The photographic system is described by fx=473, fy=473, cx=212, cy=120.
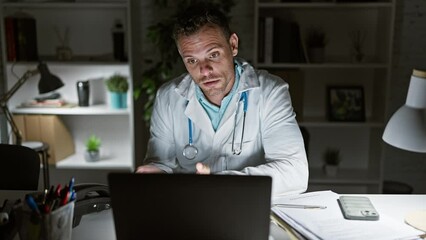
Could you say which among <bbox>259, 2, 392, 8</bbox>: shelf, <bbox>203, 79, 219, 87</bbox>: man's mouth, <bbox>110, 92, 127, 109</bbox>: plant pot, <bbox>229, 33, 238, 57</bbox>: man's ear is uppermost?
<bbox>259, 2, 392, 8</bbox>: shelf

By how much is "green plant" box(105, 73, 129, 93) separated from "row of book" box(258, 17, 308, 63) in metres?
0.97

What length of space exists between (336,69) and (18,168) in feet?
7.75

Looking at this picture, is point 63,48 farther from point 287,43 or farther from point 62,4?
point 287,43

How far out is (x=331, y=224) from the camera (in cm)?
137

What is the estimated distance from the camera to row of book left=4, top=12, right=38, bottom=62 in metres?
3.29

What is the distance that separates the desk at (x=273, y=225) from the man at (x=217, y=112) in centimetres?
30

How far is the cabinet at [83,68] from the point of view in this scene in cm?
335

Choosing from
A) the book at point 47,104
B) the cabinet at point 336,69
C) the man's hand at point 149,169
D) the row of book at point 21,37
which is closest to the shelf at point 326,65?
the cabinet at point 336,69

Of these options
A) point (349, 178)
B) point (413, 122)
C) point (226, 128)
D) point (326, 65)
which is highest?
point (326, 65)

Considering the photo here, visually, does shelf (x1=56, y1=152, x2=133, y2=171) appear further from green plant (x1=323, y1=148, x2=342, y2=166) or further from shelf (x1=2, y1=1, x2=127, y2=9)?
green plant (x1=323, y1=148, x2=342, y2=166)

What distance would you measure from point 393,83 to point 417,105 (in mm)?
2235

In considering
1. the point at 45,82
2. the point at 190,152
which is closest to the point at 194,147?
the point at 190,152

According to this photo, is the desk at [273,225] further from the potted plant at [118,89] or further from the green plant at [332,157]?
the potted plant at [118,89]

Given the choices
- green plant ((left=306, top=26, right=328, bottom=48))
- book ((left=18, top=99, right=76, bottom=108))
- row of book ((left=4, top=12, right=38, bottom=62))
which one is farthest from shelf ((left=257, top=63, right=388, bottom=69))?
row of book ((left=4, top=12, right=38, bottom=62))
